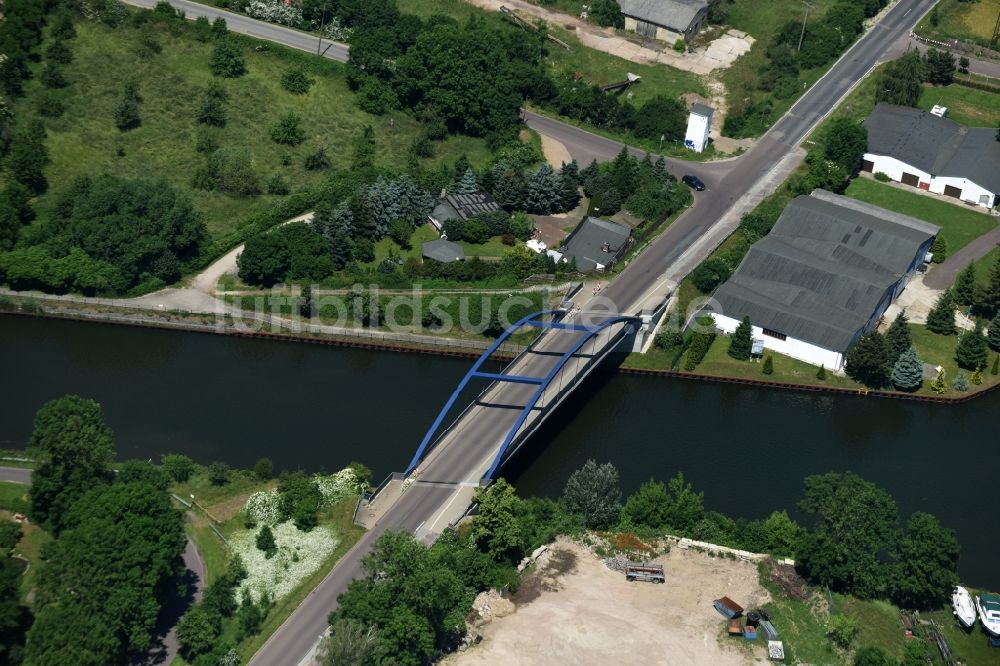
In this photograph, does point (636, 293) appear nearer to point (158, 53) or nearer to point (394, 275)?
point (394, 275)

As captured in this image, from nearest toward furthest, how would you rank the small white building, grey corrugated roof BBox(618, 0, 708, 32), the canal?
the canal, the small white building, grey corrugated roof BBox(618, 0, 708, 32)

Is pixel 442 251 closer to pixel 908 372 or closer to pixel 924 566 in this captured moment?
pixel 908 372

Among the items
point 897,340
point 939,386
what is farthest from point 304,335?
point 939,386

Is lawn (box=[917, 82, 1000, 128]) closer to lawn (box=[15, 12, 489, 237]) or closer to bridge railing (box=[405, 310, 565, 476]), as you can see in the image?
lawn (box=[15, 12, 489, 237])

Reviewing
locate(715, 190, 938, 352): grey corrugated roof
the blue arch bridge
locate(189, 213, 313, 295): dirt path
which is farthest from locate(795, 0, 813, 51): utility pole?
locate(189, 213, 313, 295): dirt path

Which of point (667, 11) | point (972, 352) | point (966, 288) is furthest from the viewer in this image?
point (667, 11)

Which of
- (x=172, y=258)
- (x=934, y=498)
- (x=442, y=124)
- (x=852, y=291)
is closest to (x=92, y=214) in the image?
(x=172, y=258)
